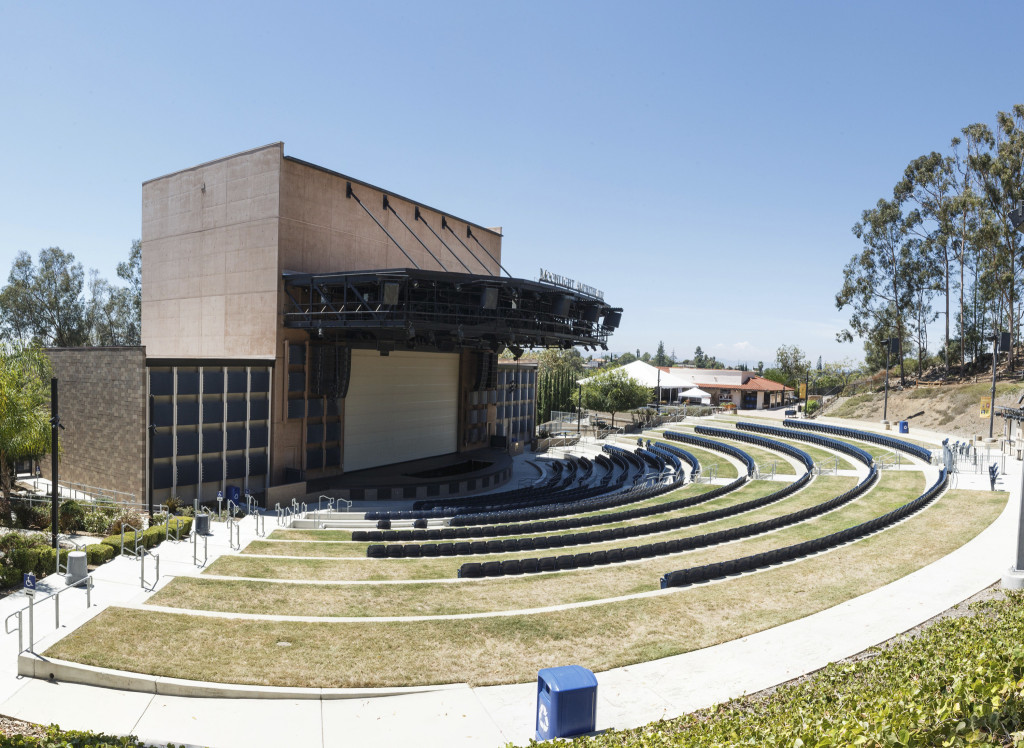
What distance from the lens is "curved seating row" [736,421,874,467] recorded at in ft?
145

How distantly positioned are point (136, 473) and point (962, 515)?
119 feet

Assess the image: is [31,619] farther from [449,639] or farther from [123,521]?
[123,521]

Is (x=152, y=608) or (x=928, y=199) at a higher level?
(x=928, y=199)

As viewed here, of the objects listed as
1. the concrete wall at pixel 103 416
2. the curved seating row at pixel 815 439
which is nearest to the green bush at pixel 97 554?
the concrete wall at pixel 103 416

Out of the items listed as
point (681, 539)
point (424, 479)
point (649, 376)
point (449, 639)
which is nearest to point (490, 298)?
point (424, 479)

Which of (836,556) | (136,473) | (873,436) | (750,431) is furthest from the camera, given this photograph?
(750,431)

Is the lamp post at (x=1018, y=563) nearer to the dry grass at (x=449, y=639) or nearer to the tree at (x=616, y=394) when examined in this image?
the dry grass at (x=449, y=639)

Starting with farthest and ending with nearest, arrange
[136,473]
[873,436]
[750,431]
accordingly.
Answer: [750,431]
[873,436]
[136,473]

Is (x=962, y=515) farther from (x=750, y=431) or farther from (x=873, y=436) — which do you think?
(x=750, y=431)

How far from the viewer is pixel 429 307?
110 feet

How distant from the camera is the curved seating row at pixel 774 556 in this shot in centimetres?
1695

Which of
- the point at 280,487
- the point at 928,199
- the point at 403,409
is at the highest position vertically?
the point at 928,199

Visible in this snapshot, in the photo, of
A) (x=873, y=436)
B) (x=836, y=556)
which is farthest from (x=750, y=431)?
(x=836, y=556)

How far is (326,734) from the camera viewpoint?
10.1 metres
